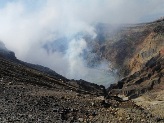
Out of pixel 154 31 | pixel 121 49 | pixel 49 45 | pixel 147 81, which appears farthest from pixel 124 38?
pixel 147 81

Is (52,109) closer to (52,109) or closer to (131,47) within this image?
(52,109)

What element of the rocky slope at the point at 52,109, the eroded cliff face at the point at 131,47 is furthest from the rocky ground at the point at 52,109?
the eroded cliff face at the point at 131,47

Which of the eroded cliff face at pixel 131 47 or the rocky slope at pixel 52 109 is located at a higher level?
the eroded cliff face at pixel 131 47

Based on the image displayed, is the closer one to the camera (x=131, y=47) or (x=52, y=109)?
(x=52, y=109)

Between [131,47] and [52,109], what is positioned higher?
[131,47]

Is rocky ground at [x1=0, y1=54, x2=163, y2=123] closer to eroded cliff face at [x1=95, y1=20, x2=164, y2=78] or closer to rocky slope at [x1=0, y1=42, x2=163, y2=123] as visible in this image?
rocky slope at [x1=0, y1=42, x2=163, y2=123]

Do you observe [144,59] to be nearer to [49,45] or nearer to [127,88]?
[127,88]

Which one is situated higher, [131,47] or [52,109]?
[131,47]

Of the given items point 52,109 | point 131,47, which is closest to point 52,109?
point 52,109

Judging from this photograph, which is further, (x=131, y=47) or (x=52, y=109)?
(x=131, y=47)

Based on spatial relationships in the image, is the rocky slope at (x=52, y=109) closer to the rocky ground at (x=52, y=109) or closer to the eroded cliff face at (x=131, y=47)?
the rocky ground at (x=52, y=109)

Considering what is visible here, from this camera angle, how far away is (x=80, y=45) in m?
79.6

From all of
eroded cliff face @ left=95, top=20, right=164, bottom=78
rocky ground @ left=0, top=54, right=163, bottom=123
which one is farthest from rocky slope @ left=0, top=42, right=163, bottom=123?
eroded cliff face @ left=95, top=20, right=164, bottom=78

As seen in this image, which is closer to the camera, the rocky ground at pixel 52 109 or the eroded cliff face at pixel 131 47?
the rocky ground at pixel 52 109
